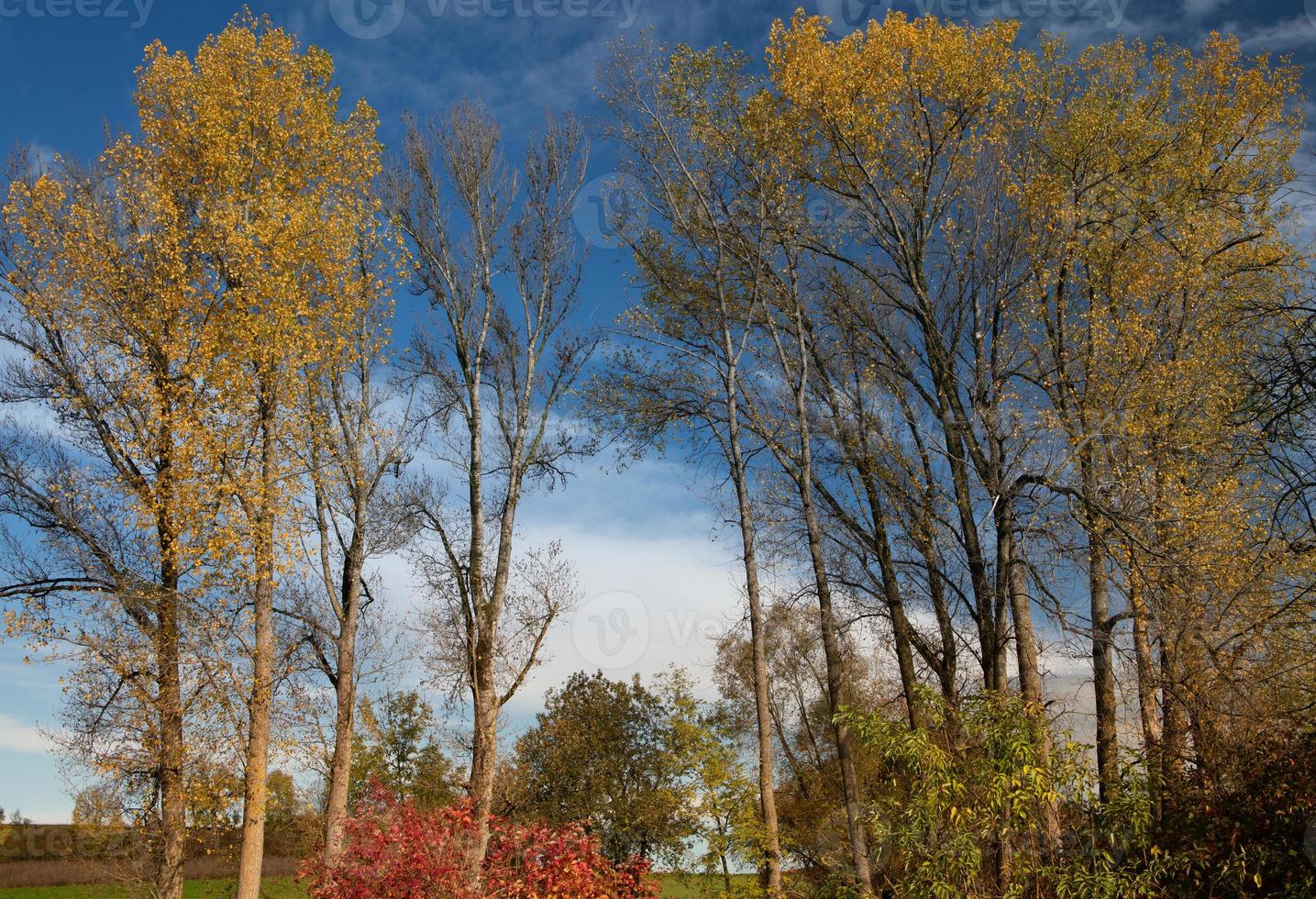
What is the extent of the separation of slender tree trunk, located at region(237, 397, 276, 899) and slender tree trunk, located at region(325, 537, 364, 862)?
5.13 ft

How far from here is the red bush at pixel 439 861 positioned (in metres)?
9.78

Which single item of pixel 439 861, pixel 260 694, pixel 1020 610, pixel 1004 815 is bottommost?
pixel 439 861

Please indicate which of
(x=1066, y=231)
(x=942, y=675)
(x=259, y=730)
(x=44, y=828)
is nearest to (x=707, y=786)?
(x=942, y=675)

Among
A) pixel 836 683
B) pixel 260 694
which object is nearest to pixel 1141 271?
pixel 836 683

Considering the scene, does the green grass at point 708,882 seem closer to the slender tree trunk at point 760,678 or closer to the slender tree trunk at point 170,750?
the slender tree trunk at point 760,678

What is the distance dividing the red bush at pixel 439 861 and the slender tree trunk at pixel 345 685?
12.2ft

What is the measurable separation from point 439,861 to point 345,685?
20.0 feet

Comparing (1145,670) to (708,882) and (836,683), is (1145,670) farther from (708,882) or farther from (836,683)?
(708,882)

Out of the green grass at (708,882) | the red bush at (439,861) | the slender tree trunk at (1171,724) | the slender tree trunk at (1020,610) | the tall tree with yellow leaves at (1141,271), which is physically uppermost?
the tall tree with yellow leaves at (1141,271)

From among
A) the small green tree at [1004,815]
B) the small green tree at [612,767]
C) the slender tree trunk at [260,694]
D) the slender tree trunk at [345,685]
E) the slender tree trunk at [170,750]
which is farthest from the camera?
the small green tree at [612,767]

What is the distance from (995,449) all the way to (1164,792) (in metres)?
4.85

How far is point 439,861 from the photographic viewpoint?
384 inches

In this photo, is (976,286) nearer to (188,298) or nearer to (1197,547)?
(1197,547)

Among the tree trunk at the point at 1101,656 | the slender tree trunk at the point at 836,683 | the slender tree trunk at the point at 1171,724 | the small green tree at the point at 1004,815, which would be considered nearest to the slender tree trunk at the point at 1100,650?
the tree trunk at the point at 1101,656
